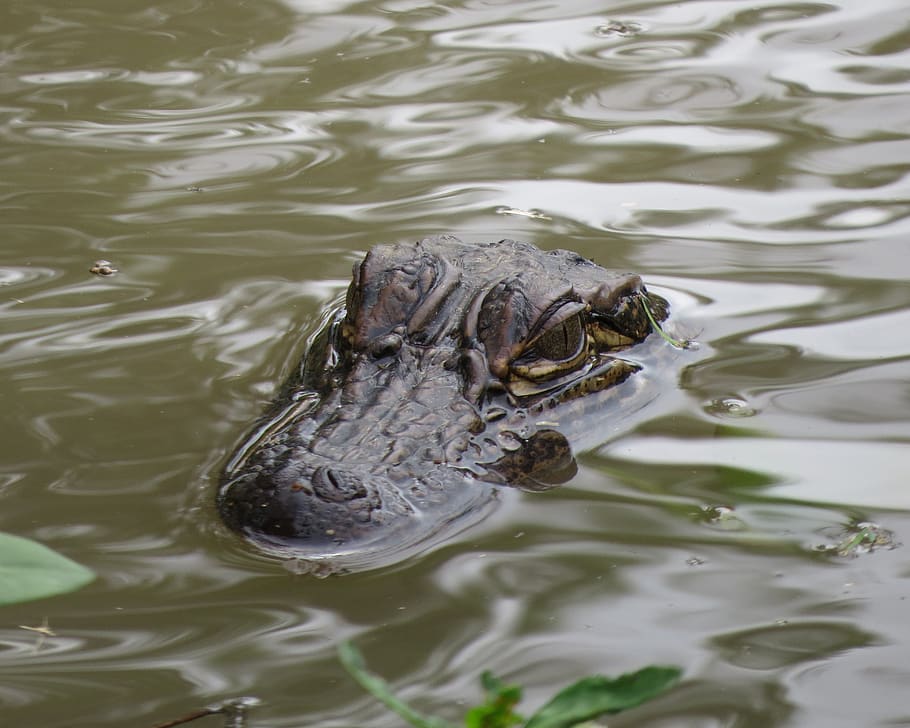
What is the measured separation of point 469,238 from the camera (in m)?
5.10

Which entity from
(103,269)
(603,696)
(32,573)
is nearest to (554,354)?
(103,269)

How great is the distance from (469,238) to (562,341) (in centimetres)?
133

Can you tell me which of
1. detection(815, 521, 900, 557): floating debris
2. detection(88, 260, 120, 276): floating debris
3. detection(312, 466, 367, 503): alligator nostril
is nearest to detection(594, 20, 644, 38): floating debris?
detection(88, 260, 120, 276): floating debris

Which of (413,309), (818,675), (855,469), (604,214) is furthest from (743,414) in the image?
(604,214)

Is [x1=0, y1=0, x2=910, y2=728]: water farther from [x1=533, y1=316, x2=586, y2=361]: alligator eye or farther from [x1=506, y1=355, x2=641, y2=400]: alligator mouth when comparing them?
[x1=533, y1=316, x2=586, y2=361]: alligator eye

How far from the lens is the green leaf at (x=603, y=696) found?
5.70 feet

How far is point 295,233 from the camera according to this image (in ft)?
16.9

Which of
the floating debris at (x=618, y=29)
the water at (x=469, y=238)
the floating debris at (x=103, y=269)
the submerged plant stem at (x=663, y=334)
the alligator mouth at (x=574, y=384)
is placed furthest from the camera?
the floating debris at (x=618, y=29)

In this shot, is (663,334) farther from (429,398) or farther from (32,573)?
(32,573)

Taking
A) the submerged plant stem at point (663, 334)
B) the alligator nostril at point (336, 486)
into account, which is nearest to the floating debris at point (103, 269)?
the submerged plant stem at point (663, 334)

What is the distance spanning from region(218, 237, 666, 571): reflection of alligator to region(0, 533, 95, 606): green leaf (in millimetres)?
1389

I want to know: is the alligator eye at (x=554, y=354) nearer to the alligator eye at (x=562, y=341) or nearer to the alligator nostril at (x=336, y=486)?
the alligator eye at (x=562, y=341)

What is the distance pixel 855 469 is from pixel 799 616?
0.82 m

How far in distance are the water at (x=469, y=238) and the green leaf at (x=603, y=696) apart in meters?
0.58
